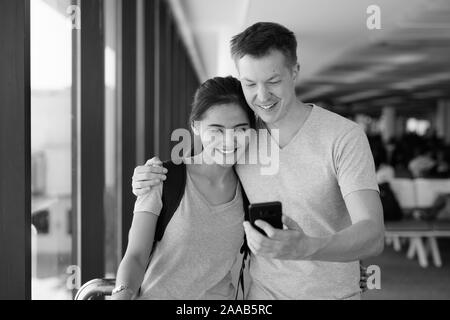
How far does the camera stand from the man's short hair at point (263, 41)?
1.34 meters

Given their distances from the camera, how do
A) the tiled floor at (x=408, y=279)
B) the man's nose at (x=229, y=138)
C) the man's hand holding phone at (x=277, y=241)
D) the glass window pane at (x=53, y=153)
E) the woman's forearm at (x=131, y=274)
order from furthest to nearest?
the tiled floor at (x=408, y=279), the glass window pane at (x=53, y=153), the man's nose at (x=229, y=138), the woman's forearm at (x=131, y=274), the man's hand holding phone at (x=277, y=241)

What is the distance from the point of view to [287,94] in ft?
4.55

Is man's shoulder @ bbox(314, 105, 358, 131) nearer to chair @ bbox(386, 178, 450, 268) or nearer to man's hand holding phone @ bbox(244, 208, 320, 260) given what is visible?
man's hand holding phone @ bbox(244, 208, 320, 260)

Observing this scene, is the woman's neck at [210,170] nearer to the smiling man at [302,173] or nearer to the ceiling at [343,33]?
the smiling man at [302,173]

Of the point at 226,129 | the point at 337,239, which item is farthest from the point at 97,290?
the point at 337,239

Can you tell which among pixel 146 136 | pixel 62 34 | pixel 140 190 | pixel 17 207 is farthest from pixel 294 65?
pixel 146 136

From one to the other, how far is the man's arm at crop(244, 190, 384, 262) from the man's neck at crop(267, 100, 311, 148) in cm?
23

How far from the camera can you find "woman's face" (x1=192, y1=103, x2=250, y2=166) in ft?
4.50

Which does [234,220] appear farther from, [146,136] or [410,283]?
[410,283]

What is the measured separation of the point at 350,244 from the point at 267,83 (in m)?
0.45

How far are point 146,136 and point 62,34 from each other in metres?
2.14

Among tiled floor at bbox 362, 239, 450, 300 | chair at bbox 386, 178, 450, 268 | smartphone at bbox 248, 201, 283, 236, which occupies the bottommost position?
tiled floor at bbox 362, 239, 450, 300

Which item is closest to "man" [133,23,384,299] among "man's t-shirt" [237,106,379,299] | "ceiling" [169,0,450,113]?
"man's t-shirt" [237,106,379,299]

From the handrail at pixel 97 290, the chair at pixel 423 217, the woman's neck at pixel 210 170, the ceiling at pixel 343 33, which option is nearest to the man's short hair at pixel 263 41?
the woman's neck at pixel 210 170
